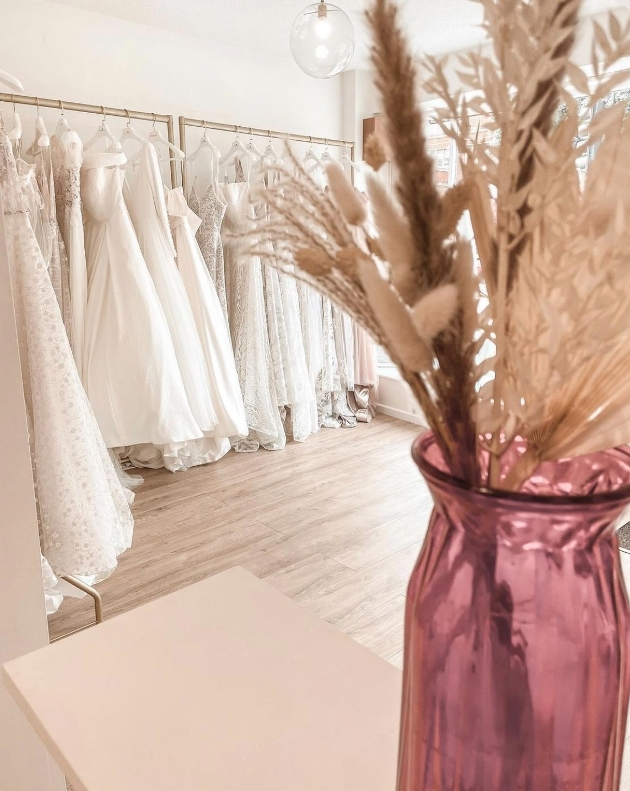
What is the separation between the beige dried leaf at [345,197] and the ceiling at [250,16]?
3014 mm

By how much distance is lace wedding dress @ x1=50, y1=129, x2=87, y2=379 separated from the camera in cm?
293

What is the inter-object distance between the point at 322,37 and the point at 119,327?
1648 mm

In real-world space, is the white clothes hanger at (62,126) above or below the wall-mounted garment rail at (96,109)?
below

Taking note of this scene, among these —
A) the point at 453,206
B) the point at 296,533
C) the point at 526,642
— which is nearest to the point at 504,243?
the point at 453,206

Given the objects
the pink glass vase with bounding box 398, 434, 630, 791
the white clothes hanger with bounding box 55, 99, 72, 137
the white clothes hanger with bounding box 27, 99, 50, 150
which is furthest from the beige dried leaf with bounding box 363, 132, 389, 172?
the white clothes hanger with bounding box 55, 99, 72, 137

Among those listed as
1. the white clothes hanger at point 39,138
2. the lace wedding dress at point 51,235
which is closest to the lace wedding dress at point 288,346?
the lace wedding dress at point 51,235

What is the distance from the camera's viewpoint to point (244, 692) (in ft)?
2.25

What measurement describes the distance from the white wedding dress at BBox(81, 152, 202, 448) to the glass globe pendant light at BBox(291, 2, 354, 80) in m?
1.33

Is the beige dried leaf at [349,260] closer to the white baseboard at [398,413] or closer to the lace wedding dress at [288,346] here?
the lace wedding dress at [288,346]

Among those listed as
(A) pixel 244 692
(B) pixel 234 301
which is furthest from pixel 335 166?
(B) pixel 234 301

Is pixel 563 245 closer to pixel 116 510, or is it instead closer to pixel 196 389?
pixel 116 510

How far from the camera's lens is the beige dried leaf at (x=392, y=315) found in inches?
11.3

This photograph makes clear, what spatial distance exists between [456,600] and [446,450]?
0.29 ft

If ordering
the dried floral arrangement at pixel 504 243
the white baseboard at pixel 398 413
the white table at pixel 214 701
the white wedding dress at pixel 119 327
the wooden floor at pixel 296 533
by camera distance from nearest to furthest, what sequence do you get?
1. the dried floral arrangement at pixel 504 243
2. the white table at pixel 214 701
3. the wooden floor at pixel 296 533
4. the white wedding dress at pixel 119 327
5. the white baseboard at pixel 398 413
